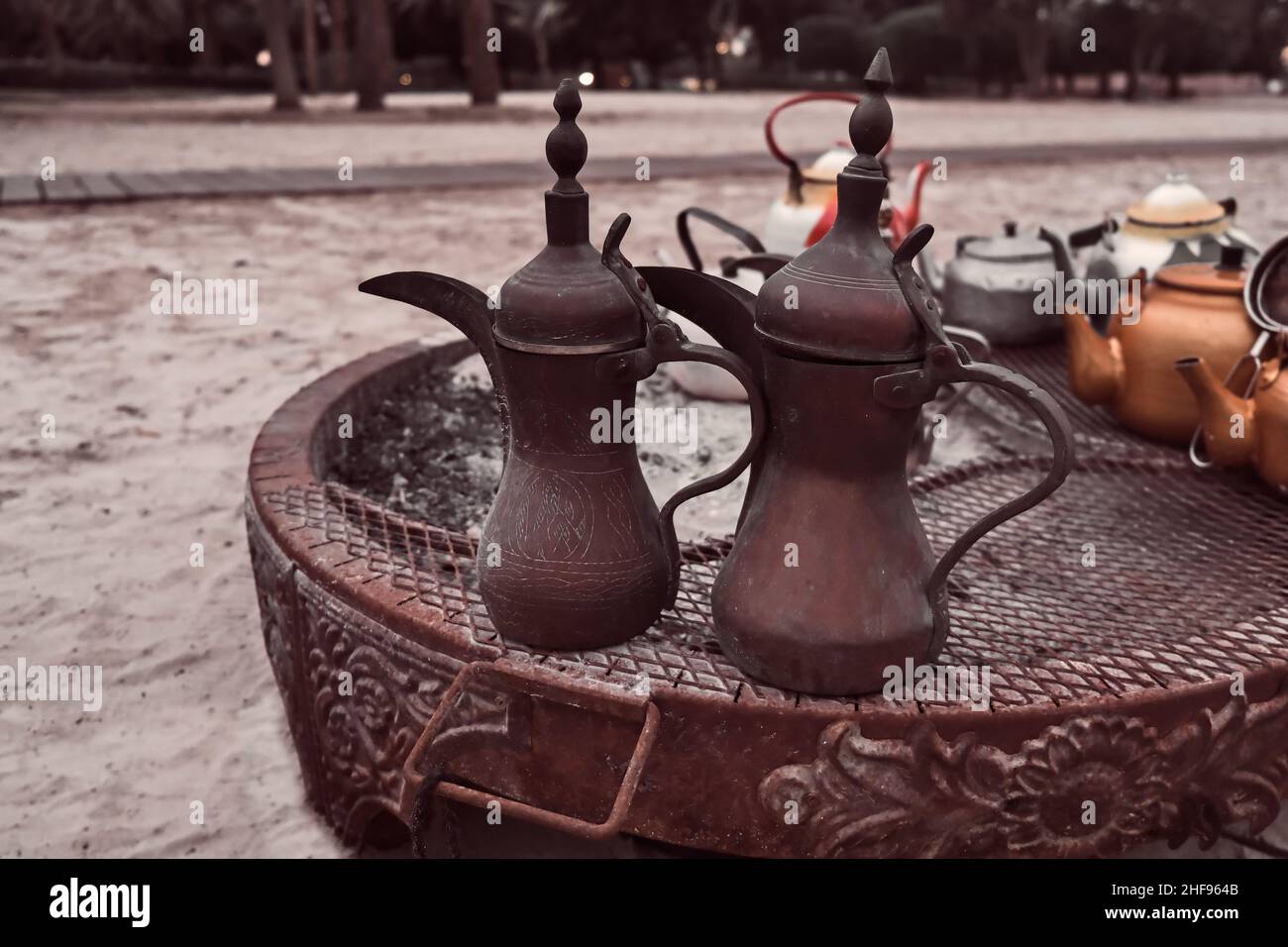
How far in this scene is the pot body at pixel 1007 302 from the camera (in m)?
2.86

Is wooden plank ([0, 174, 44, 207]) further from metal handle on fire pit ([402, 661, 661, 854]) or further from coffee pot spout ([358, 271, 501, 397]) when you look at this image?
metal handle on fire pit ([402, 661, 661, 854])

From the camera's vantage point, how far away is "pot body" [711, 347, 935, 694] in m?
1.14

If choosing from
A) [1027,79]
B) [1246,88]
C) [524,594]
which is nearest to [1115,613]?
[524,594]

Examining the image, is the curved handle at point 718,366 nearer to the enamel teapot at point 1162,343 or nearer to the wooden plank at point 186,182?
the enamel teapot at point 1162,343

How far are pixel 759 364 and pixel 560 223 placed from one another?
271 millimetres

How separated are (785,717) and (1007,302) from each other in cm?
198

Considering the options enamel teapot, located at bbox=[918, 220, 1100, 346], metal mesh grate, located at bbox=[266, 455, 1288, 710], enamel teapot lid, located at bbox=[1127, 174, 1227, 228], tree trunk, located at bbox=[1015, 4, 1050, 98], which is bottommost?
metal mesh grate, located at bbox=[266, 455, 1288, 710]

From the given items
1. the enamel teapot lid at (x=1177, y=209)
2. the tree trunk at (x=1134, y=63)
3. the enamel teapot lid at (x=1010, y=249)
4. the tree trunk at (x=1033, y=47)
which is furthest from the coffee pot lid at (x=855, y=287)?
the tree trunk at (x=1134, y=63)

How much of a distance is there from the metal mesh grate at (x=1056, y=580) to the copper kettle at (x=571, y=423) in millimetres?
70

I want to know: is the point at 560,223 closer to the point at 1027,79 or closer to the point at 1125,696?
the point at 1125,696

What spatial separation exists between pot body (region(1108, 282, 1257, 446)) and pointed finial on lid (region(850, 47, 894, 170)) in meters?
1.24

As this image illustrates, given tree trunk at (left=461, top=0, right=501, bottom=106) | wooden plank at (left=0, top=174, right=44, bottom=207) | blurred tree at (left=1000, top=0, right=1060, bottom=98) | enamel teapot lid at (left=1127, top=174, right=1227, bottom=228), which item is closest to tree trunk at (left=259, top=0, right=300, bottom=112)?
tree trunk at (left=461, top=0, right=501, bottom=106)

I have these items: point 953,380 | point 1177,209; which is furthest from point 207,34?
point 953,380
